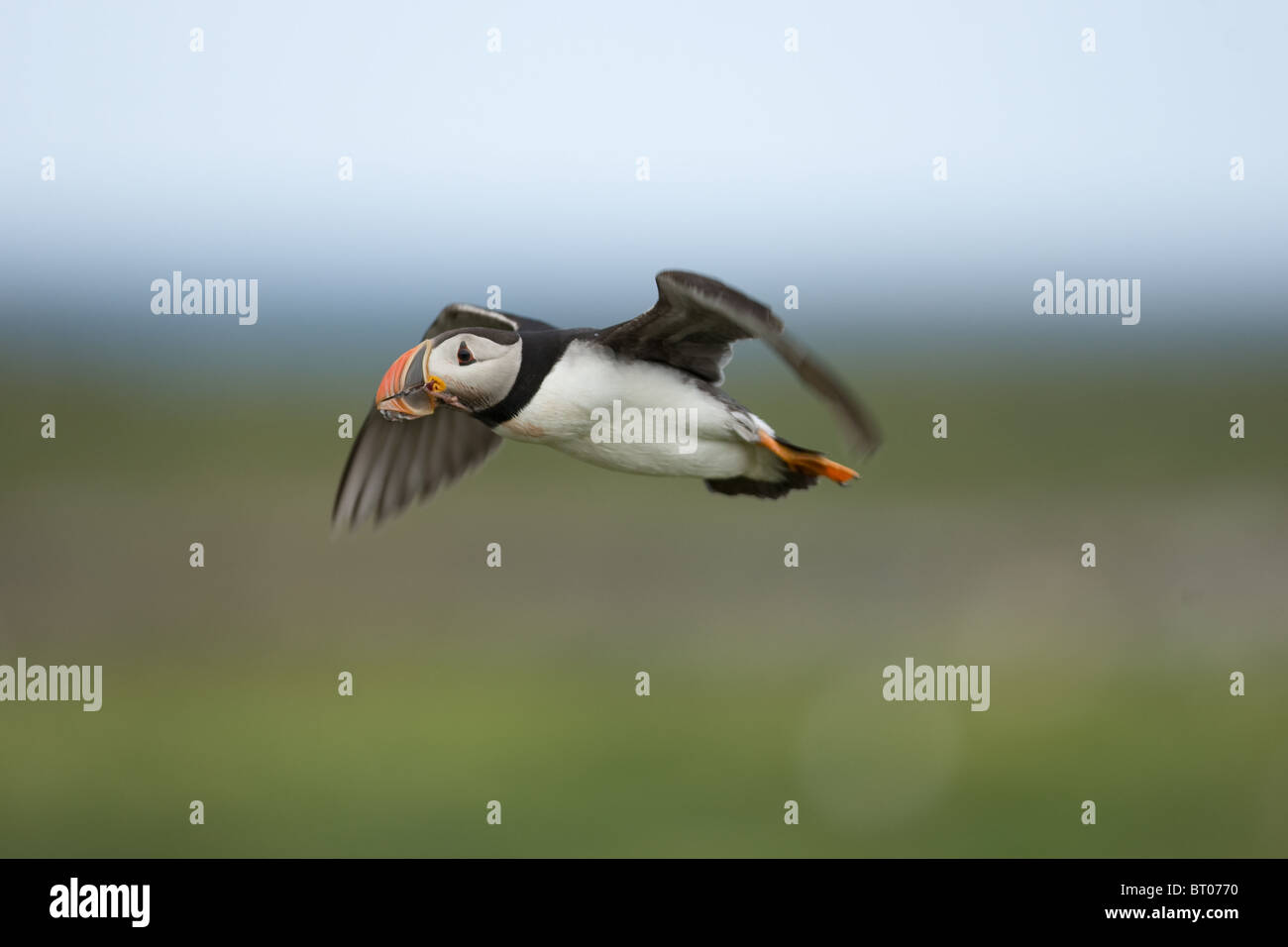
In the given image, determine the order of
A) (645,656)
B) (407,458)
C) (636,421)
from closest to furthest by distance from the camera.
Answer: (636,421) < (407,458) < (645,656)

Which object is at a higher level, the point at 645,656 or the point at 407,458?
the point at 407,458

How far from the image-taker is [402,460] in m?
5.83

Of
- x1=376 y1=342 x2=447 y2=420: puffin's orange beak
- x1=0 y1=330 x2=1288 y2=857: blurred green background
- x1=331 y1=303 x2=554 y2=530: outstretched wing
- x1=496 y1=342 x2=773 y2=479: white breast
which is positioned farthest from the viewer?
x1=0 y1=330 x2=1288 y2=857: blurred green background

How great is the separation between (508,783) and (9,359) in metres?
27.0

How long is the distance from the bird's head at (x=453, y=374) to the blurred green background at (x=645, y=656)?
18.8m

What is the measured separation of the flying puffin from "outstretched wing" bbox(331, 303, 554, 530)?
1.06 m

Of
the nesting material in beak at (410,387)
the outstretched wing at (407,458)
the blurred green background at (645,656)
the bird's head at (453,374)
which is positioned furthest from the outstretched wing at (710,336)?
the blurred green background at (645,656)

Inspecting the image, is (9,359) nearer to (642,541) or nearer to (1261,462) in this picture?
(642,541)

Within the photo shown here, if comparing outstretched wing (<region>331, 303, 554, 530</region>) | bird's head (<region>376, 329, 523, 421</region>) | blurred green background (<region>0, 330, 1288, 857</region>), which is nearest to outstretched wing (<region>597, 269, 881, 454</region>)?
bird's head (<region>376, 329, 523, 421</region>)

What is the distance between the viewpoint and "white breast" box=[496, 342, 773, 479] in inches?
181

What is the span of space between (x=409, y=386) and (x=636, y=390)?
2.80 feet

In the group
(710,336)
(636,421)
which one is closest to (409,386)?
(636,421)

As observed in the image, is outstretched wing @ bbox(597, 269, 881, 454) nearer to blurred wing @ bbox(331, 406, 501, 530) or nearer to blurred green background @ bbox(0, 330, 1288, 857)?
blurred wing @ bbox(331, 406, 501, 530)

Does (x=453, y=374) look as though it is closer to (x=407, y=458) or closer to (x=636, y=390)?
(x=636, y=390)
